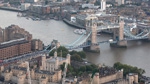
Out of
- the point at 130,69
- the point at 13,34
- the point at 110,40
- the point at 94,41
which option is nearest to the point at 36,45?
the point at 13,34

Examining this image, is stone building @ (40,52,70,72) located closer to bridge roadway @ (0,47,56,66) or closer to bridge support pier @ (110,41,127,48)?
bridge roadway @ (0,47,56,66)

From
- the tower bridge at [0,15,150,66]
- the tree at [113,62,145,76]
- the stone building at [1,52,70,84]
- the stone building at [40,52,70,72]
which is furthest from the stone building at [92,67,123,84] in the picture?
the tower bridge at [0,15,150,66]

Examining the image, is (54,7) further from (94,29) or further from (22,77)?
(22,77)

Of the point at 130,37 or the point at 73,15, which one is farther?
the point at 73,15

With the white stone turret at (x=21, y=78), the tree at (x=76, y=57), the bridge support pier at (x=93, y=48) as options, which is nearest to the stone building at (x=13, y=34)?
the bridge support pier at (x=93, y=48)

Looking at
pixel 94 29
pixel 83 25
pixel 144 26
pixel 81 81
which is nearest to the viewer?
pixel 81 81

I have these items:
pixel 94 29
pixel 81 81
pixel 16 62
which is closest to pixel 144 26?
pixel 94 29

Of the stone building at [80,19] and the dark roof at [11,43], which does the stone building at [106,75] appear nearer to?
the dark roof at [11,43]
